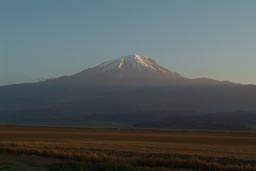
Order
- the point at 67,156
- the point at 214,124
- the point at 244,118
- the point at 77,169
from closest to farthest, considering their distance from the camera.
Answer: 1. the point at 77,169
2. the point at 67,156
3. the point at 214,124
4. the point at 244,118

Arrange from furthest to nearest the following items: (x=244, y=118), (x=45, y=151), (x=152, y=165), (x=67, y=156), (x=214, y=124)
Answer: (x=244, y=118), (x=214, y=124), (x=45, y=151), (x=67, y=156), (x=152, y=165)

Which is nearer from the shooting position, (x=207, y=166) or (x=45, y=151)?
(x=207, y=166)

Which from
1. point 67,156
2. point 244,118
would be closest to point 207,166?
point 67,156

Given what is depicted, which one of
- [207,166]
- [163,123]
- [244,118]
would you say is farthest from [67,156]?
[244,118]

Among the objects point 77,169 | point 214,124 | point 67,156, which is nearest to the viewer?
point 77,169

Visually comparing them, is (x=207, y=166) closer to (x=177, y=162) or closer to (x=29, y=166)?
(x=177, y=162)

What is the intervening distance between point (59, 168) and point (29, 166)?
317cm

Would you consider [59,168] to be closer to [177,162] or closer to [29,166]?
[29,166]

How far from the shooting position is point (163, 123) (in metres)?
164

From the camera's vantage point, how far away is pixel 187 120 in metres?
171

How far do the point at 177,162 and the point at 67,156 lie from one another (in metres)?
6.90

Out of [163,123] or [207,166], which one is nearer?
[207,166]

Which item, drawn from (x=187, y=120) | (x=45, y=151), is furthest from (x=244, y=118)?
(x=45, y=151)

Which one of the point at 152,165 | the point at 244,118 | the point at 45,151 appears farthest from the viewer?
the point at 244,118
